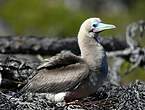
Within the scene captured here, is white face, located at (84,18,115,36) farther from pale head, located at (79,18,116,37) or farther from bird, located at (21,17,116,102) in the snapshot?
bird, located at (21,17,116,102)

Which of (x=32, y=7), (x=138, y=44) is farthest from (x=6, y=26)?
(x=138, y=44)

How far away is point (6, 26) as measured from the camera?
38.2 metres

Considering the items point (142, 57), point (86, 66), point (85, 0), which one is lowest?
point (85, 0)

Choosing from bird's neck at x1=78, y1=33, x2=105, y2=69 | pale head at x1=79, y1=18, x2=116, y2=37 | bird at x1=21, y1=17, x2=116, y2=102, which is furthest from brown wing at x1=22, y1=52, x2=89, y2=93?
pale head at x1=79, y1=18, x2=116, y2=37

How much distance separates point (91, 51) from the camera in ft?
30.9

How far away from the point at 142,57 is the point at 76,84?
3563 millimetres

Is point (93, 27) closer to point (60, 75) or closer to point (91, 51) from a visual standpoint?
point (91, 51)

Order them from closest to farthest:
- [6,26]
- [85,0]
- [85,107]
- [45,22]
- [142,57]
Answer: [85,107] < [142,57] < [45,22] < [6,26] < [85,0]

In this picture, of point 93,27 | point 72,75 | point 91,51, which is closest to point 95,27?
point 93,27

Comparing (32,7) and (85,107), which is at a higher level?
(85,107)

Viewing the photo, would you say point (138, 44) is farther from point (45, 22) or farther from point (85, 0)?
point (85, 0)

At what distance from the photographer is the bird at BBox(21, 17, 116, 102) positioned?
30.0 feet

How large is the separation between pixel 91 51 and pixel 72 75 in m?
0.44

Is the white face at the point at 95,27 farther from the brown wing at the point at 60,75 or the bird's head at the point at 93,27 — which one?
the brown wing at the point at 60,75
